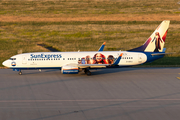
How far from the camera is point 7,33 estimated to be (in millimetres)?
81750

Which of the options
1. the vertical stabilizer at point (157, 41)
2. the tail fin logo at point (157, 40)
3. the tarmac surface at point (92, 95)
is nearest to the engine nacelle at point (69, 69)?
the tarmac surface at point (92, 95)

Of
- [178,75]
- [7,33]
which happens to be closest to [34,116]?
[178,75]

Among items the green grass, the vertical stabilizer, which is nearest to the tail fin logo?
the vertical stabilizer

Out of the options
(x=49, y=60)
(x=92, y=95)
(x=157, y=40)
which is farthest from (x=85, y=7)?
(x=92, y=95)

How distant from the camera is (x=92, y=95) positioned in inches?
1304

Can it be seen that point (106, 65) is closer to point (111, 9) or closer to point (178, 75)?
point (178, 75)

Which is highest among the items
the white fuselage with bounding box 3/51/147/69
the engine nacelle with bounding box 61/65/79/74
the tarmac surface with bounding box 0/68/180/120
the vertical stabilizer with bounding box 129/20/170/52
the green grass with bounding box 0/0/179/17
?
the green grass with bounding box 0/0/179/17

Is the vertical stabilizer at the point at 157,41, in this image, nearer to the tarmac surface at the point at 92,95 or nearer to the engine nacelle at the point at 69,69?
the tarmac surface at the point at 92,95

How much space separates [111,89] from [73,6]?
7483cm

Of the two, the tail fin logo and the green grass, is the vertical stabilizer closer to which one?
the tail fin logo

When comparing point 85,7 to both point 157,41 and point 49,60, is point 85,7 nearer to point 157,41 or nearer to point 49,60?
point 157,41

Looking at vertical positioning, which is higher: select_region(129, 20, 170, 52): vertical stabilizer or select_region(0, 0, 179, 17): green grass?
select_region(0, 0, 179, 17): green grass

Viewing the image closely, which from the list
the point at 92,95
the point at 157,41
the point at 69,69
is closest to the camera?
the point at 92,95

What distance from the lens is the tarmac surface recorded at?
26.8m
